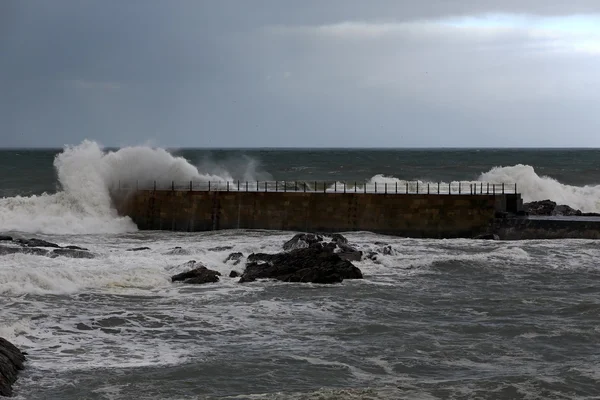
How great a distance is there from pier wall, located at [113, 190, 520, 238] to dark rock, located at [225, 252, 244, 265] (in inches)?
298

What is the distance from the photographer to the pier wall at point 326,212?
28.1m

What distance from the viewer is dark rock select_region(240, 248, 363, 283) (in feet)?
61.6

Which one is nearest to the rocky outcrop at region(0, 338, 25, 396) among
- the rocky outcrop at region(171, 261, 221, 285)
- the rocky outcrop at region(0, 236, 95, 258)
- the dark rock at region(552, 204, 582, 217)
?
the rocky outcrop at region(171, 261, 221, 285)

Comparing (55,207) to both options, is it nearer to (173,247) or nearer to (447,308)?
(173,247)

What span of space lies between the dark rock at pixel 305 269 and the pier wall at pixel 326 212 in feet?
29.0

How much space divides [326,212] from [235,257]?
798 cm

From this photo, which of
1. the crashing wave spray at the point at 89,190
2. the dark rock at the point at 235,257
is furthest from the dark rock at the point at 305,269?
the crashing wave spray at the point at 89,190

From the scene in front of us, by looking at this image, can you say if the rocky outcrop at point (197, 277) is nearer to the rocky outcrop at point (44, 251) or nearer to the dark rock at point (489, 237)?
the rocky outcrop at point (44, 251)

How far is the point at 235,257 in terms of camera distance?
2139 cm

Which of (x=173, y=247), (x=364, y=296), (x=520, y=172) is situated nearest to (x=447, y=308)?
(x=364, y=296)

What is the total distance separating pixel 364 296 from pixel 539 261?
703 cm

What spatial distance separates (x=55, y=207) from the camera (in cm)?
3180

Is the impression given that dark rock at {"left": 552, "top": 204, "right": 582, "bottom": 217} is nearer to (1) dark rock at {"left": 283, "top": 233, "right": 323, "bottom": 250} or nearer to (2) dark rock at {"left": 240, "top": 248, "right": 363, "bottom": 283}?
(1) dark rock at {"left": 283, "top": 233, "right": 323, "bottom": 250}

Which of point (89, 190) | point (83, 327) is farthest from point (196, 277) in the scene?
point (89, 190)
